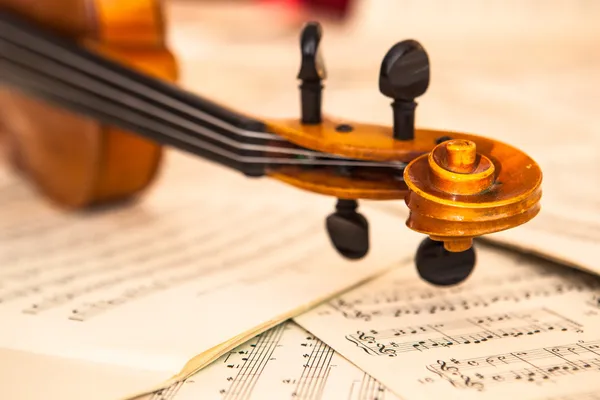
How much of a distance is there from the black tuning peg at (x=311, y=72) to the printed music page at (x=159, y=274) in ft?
0.65

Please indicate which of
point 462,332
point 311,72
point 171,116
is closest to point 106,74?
point 171,116

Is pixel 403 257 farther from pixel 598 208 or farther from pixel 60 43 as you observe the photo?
pixel 60 43

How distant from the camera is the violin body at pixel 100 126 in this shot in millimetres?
1003

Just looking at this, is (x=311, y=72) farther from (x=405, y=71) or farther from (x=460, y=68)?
(x=460, y=68)

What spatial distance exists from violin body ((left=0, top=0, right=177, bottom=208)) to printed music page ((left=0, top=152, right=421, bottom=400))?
0.17 ft

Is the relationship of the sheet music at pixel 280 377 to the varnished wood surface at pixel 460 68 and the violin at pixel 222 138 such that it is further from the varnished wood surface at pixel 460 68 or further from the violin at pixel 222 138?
the varnished wood surface at pixel 460 68

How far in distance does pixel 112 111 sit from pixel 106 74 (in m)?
0.05

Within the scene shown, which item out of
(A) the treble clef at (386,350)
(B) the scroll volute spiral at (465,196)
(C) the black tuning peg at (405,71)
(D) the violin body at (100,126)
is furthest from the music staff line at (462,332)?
(D) the violin body at (100,126)

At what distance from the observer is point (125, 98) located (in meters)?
0.90

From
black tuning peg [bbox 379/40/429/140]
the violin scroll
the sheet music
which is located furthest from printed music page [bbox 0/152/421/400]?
black tuning peg [bbox 379/40/429/140]

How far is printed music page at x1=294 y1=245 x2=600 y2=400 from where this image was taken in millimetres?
572

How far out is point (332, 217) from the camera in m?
0.69

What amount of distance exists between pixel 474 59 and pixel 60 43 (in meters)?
1.29

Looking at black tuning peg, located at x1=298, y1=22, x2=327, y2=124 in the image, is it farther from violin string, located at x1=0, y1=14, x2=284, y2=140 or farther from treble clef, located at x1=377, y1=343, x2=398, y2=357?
treble clef, located at x1=377, y1=343, x2=398, y2=357
